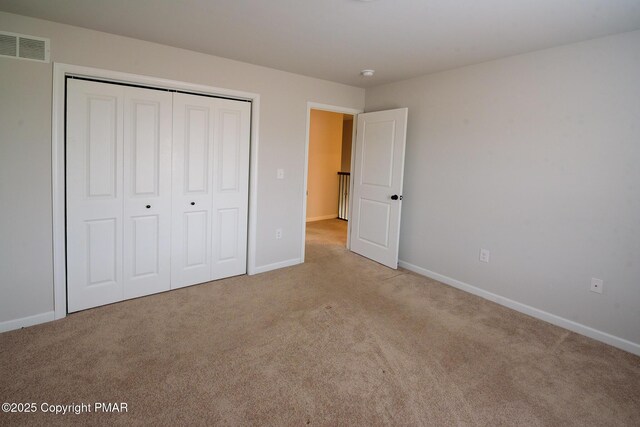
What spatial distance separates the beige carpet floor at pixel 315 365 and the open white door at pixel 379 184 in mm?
1105

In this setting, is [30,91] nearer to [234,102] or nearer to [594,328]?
[234,102]

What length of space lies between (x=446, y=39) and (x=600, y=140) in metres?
1.41

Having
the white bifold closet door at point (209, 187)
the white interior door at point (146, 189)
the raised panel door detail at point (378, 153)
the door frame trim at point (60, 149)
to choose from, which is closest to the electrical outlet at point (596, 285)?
the raised panel door detail at point (378, 153)

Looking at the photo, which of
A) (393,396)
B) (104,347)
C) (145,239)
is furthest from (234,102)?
(393,396)

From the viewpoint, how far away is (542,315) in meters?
2.99

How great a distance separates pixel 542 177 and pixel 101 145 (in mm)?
3739

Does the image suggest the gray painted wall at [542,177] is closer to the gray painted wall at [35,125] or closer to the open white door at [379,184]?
the open white door at [379,184]

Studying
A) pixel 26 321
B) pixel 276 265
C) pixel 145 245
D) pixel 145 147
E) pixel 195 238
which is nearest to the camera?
pixel 26 321

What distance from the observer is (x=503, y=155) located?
3.19 m

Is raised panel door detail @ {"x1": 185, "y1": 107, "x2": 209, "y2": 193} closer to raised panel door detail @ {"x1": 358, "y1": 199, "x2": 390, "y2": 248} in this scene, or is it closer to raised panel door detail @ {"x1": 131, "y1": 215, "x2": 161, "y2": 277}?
raised panel door detail @ {"x1": 131, "y1": 215, "x2": 161, "y2": 277}

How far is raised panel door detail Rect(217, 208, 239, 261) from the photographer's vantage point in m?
3.61

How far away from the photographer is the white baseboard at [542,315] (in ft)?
8.40

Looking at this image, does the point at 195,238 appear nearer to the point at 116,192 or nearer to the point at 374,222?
the point at 116,192
